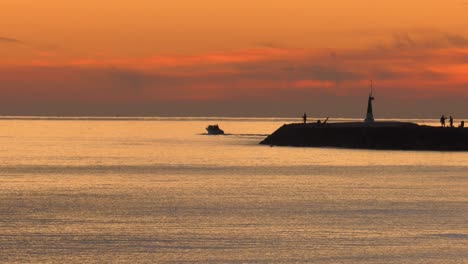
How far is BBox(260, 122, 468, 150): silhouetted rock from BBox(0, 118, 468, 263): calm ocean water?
33.7 m

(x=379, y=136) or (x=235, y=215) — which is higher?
(x=379, y=136)

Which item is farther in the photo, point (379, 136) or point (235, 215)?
point (379, 136)

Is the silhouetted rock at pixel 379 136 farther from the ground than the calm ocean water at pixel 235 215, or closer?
farther from the ground

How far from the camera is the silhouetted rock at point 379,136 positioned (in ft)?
429

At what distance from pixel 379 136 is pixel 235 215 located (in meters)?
86.8

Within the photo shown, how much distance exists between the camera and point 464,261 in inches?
1441

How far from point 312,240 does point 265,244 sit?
2.50m

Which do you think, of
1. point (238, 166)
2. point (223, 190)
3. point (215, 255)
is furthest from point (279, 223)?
point (238, 166)

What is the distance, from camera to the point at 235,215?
51656mm

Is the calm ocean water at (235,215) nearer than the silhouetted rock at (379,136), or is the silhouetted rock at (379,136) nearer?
the calm ocean water at (235,215)

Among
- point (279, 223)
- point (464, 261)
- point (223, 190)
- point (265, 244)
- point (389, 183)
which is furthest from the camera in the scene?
point (389, 183)

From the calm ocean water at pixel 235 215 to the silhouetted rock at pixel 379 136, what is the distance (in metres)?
33.7

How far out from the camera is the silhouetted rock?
130750mm

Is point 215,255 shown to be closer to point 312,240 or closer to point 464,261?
point 312,240
